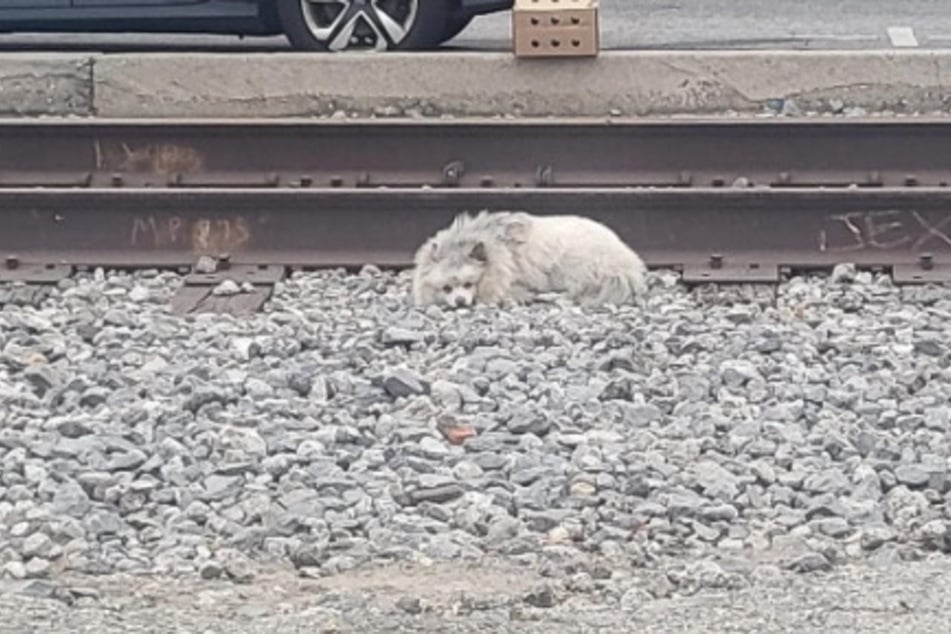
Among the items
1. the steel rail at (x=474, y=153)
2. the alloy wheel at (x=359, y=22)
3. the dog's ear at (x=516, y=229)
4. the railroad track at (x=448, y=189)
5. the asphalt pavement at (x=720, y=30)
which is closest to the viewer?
the dog's ear at (x=516, y=229)

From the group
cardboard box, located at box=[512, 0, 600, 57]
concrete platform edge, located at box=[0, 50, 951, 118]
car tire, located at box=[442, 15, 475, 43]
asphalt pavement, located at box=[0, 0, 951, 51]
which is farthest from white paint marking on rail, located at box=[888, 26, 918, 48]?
cardboard box, located at box=[512, 0, 600, 57]

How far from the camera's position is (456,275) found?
8.19m

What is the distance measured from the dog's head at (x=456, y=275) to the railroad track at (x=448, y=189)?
2.34 ft

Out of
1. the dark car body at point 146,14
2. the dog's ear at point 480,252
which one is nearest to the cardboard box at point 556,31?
the dark car body at point 146,14

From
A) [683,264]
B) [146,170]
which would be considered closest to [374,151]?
[146,170]

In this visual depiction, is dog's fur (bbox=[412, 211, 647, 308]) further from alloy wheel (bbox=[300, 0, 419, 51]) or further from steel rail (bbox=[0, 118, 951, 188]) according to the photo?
alloy wheel (bbox=[300, 0, 419, 51])

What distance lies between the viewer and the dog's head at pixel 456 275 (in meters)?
8.19

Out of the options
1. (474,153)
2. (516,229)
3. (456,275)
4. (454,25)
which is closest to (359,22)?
(454,25)

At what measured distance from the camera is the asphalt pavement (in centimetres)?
1423

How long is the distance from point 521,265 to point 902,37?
673cm

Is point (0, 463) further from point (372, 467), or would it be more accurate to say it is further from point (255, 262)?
point (255, 262)

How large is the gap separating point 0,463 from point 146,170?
4029 millimetres

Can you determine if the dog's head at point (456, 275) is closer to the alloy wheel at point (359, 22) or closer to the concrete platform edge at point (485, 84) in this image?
the concrete platform edge at point (485, 84)

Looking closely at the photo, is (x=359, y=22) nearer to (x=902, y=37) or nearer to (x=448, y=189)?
(x=448, y=189)
